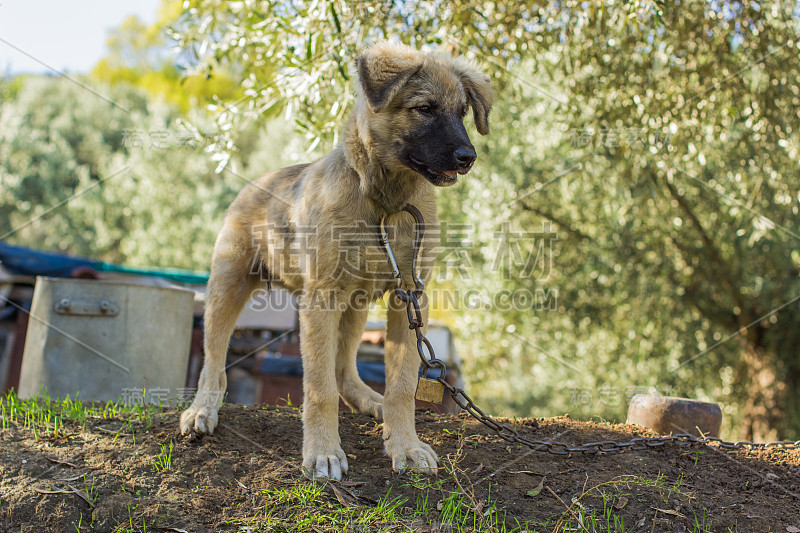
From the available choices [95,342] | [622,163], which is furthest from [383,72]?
[622,163]

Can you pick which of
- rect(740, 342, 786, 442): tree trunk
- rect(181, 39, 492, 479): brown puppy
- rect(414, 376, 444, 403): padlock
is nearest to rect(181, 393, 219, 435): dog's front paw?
rect(181, 39, 492, 479): brown puppy

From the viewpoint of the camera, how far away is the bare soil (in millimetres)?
3215

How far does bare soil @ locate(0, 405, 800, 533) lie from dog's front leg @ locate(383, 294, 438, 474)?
0.38 ft

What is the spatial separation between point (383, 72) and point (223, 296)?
1.93 meters

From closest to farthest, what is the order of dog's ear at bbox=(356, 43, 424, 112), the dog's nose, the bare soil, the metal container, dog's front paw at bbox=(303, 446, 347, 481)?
the bare soil
dog's front paw at bbox=(303, 446, 347, 481)
the dog's nose
dog's ear at bbox=(356, 43, 424, 112)
the metal container

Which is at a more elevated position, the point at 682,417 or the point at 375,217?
the point at 375,217

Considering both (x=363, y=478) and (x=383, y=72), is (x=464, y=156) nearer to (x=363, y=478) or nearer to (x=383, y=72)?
(x=383, y=72)

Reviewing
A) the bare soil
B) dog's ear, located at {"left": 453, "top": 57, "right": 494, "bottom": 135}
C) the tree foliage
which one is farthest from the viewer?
the tree foliage

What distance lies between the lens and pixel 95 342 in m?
5.50

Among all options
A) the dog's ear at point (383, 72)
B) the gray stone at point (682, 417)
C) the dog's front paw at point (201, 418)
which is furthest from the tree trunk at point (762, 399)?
the dog's front paw at point (201, 418)

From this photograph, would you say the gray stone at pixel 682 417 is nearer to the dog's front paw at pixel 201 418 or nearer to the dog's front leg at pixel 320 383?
the dog's front leg at pixel 320 383

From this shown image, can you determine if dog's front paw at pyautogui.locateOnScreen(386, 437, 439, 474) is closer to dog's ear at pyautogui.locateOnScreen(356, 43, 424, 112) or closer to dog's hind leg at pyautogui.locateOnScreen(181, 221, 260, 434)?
dog's hind leg at pyautogui.locateOnScreen(181, 221, 260, 434)

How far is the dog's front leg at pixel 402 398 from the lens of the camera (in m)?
3.66

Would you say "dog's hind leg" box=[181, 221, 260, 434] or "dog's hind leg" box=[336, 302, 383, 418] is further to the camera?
"dog's hind leg" box=[336, 302, 383, 418]
